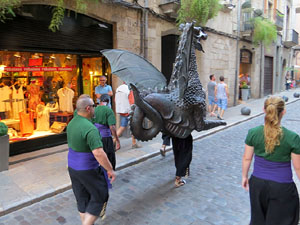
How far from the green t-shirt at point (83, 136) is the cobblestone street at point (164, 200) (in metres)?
1.43

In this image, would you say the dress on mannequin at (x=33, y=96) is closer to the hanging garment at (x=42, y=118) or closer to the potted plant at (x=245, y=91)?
the hanging garment at (x=42, y=118)

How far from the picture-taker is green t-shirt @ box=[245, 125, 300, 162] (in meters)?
2.41

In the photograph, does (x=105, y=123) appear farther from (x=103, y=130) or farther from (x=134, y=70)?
(x=134, y=70)

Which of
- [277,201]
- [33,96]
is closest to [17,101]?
[33,96]

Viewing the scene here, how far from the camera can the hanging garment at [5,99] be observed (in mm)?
6555

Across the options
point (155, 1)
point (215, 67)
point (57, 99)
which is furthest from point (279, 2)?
point (57, 99)

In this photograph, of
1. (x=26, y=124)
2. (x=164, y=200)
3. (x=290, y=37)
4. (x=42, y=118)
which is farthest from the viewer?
(x=290, y=37)

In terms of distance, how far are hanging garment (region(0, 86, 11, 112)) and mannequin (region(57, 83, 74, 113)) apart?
4.63 feet

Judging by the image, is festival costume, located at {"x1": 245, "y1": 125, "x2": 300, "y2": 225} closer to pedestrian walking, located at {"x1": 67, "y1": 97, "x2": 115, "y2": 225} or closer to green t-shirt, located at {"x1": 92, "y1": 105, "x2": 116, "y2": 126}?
pedestrian walking, located at {"x1": 67, "y1": 97, "x2": 115, "y2": 225}

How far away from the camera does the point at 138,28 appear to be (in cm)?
886

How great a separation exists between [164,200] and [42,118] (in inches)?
187

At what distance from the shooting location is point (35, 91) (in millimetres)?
7219

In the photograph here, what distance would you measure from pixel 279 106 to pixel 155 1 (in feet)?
26.8

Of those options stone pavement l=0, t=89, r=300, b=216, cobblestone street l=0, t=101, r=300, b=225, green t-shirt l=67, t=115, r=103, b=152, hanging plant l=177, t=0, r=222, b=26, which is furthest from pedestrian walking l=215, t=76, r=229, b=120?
green t-shirt l=67, t=115, r=103, b=152
